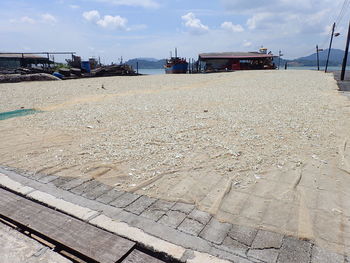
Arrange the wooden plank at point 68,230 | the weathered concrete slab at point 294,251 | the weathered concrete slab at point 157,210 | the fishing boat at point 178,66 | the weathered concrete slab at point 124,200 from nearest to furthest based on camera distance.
A: the weathered concrete slab at point 294,251
the wooden plank at point 68,230
the weathered concrete slab at point 157,210
the weathered concrete slab at point 124,200
the fishing boat at point 178,66

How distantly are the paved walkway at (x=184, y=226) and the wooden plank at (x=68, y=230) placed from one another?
0.56 feet

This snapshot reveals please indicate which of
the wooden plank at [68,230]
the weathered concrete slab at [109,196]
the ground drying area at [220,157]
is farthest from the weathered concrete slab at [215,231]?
the weathered concrete slab at [109,196]

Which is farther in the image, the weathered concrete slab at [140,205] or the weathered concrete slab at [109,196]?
the weathered concrete slab at [109,196]

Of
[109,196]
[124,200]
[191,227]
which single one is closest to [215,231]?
[191,227]

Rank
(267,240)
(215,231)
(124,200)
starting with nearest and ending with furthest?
(267,240)
(215,231)
(124,200)

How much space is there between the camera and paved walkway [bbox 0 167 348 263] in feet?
6.97

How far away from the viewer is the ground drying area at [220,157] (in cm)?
278

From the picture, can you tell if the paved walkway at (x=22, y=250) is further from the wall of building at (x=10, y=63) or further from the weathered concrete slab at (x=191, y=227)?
the wall of building at (x=10, y=63)

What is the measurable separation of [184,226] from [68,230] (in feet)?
3.99

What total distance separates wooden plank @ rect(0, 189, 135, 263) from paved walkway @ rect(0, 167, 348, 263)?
0.56ft

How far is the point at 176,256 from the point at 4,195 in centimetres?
250

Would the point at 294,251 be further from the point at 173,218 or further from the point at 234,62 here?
the point at 234,62

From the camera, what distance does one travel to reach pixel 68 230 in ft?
8.05

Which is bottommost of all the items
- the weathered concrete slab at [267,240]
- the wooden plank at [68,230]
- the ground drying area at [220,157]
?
the wooden plank at [68,230]
